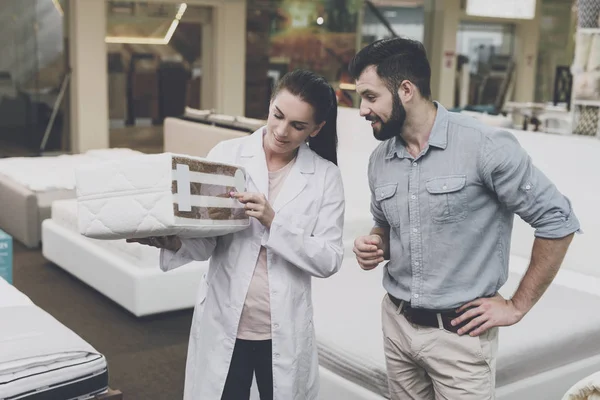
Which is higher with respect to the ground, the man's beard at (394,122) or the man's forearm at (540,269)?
the man's beard at (394,122)

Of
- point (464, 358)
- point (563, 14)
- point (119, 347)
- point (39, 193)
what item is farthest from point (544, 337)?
point (563, 14)

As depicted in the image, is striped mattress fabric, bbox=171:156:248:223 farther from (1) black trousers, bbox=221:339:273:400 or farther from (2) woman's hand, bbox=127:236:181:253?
(1) black trousers, bbox=221:339:273:400

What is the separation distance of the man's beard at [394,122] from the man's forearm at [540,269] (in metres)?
0.47

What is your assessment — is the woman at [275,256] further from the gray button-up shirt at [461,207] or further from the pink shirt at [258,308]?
the gray button-up shirt at [461,207]

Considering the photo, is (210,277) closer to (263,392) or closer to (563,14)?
(263,392)

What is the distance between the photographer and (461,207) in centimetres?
199

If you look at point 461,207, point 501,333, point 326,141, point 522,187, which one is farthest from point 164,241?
point 501,333

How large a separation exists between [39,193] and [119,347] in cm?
266

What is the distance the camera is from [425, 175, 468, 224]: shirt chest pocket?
6.50 feet

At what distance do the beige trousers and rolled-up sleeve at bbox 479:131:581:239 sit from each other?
0.36 meters

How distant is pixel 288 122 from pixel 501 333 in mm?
1708

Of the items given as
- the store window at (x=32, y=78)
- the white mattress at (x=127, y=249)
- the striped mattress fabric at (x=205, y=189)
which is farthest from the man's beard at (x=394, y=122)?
the store window at (x=32, y=78)

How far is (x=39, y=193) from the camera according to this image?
21.5ft

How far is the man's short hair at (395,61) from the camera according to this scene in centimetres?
198
